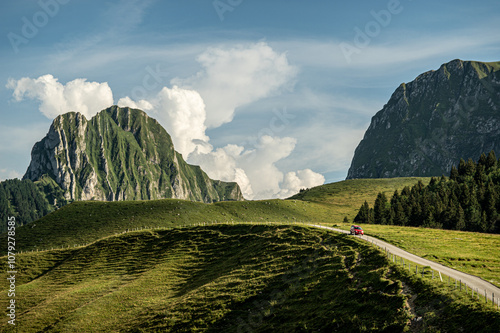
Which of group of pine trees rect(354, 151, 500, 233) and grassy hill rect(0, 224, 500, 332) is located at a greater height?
group of pine trees rect(354, 151, 500, 233)

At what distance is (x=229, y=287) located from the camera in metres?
52.8

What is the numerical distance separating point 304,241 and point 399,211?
221 feet

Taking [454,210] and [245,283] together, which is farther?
[454,210]

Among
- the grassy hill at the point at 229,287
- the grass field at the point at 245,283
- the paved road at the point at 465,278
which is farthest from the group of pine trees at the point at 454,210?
the paved road at the point at 465,278

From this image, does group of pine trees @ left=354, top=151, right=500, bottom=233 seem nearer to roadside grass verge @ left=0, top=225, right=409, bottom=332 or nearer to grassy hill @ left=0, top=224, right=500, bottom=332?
roadside grass verge @ left=0, top=225, right=409, bottom=332

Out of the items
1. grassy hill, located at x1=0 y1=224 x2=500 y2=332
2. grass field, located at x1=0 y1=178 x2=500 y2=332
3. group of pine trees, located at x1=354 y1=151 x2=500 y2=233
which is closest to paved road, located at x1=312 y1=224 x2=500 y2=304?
grass field, located at x1=0 y1=178 x2=500 y2=332

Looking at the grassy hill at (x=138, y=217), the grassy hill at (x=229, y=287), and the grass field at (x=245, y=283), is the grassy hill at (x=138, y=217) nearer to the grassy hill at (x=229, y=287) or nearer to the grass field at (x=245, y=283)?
the grassy hill at (x=229, y=287)

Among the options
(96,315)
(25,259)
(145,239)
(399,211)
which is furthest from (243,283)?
(399,211)

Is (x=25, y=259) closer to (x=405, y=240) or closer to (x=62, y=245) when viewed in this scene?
(x=62, y=245)

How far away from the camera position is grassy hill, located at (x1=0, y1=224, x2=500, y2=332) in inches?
1232

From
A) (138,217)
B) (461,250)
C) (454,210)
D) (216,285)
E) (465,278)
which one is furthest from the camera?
(138,217)

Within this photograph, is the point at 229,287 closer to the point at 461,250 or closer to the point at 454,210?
the point at 461,250

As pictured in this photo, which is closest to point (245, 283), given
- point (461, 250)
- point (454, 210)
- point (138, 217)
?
point (461, 250)

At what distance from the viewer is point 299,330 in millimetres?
33719
